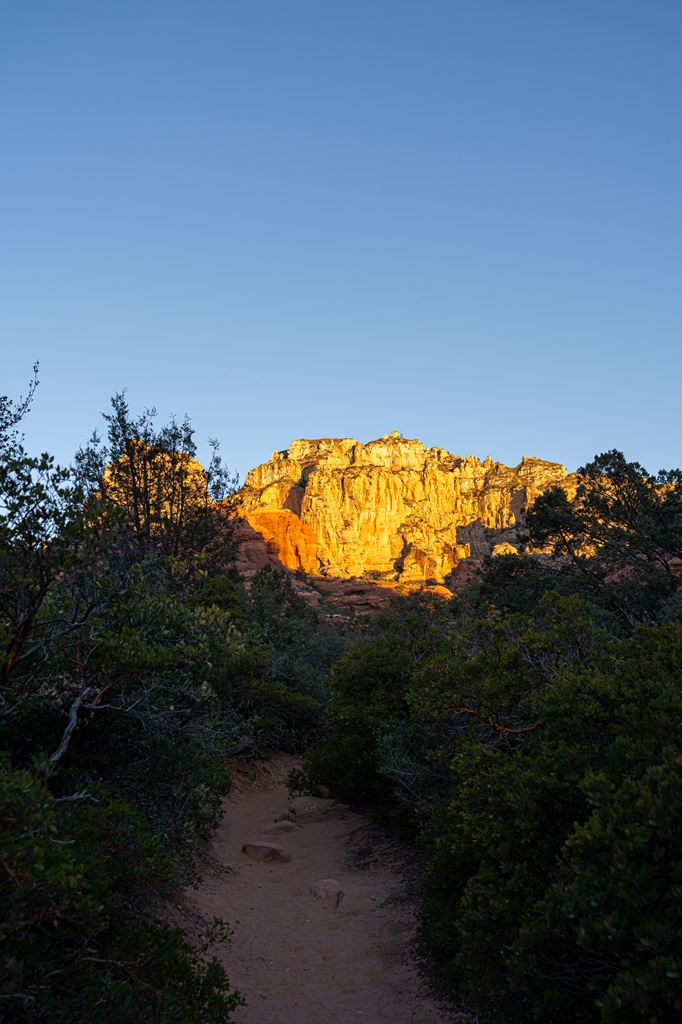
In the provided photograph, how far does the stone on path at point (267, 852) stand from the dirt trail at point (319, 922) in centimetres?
15

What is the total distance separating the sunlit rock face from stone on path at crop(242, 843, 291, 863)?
11692 cm

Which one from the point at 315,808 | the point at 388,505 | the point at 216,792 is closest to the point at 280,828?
the point at 315,808

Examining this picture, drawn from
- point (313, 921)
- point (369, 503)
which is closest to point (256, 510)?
point (369, 503)

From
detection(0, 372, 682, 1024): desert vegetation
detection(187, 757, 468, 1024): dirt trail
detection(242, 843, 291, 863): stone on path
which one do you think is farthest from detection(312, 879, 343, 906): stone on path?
detection(242, 843, 291, 863): stone on path

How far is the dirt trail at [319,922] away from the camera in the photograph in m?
7.71

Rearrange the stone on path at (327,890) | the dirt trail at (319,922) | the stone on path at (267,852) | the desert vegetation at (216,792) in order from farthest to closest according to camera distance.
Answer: the stone on path at (267,852)
the stone on path at (327,890)
the dirt trail at (319,922)
the desert vegetation at (216,792)

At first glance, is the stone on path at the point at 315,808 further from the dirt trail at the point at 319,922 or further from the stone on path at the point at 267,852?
the stone on path at the point at 267,852

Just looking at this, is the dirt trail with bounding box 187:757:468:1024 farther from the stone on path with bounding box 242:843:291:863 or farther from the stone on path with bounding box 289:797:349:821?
the stone on path with bounding box 242:843:291:863

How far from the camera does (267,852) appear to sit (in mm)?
13906

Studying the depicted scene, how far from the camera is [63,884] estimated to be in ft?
14.0

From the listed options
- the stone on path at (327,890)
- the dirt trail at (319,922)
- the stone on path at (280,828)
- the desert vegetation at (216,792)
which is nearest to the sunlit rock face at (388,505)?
the stone on path at (280,828)

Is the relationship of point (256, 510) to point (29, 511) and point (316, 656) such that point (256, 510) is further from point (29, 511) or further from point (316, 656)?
point (29, 511)

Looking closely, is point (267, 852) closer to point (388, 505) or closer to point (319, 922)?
point (319, 922)

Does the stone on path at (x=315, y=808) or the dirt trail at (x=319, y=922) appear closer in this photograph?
the dirt trail at (x=319, y=922)
